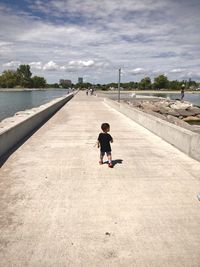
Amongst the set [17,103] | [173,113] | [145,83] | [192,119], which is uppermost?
[145,83]

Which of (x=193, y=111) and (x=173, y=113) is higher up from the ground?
(x=193, y=111)

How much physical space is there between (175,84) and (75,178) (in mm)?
190118

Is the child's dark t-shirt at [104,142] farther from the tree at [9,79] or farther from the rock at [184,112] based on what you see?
the tree at [9,79]

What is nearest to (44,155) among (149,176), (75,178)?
(75,178)

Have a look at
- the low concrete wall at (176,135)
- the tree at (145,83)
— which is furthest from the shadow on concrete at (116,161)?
the tree at (145,83)

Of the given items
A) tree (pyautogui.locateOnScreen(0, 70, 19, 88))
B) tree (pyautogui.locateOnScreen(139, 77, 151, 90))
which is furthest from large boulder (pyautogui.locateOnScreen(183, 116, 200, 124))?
tree (pyautogui.locateOnScreen(0, 70, 19, 88))

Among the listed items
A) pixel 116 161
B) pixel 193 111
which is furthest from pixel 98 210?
pixel 193 111

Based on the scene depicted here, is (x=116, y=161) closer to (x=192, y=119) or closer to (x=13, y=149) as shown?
(x=13, y=149)

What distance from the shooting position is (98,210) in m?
4.88

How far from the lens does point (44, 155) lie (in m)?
8.53

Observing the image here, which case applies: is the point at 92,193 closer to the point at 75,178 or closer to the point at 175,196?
the point at 75,178

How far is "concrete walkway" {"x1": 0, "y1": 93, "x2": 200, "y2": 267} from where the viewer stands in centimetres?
368

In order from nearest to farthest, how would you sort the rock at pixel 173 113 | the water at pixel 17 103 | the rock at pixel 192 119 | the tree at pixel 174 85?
the rock at pixel 192 119 < the rock at pixel 173 113 < the water at pixel 17 103 < the tree at pixel 174 85

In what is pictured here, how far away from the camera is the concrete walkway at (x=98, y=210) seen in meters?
3.68
